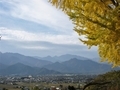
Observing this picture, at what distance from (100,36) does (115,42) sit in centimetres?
135

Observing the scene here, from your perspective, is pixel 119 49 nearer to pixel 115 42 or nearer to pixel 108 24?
pixel 115 42

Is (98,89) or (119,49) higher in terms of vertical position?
(119,49)

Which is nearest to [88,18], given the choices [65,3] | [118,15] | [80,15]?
[80,15]

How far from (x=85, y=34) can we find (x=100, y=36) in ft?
8.42

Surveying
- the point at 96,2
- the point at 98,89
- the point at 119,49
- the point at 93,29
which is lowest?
the point at 98,89

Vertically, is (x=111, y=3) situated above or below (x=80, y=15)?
above

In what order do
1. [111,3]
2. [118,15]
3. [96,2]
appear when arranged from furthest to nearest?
→ 1. [111,3]
2. [96,2]
3. [118,15]

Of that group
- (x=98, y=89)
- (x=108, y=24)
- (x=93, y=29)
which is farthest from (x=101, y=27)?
(x=98, y=89)

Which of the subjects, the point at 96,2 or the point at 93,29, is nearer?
→ the point at 96,2

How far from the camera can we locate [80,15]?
40.7ft

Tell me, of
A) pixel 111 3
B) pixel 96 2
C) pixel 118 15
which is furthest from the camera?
pixel 111 3

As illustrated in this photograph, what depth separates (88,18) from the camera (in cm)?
1270

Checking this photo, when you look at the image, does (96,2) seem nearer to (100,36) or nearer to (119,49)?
(100,36)

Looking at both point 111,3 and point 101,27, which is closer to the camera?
point 101,27
